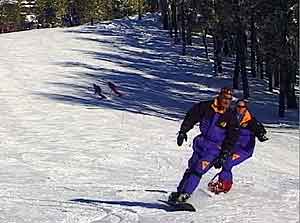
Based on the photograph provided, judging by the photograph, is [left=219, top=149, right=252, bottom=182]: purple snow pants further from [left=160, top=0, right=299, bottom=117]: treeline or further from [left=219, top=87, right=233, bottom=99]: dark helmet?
[left=160, top=0, right=299, bottom=117]: treeline

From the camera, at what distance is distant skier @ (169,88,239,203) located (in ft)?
30.0

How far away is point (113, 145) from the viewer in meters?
17.0

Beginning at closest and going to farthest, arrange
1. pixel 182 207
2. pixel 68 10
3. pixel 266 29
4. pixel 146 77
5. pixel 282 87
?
pixel 182 207
pixel 282 87
pixel 266 29
pixel 146 77
pixel 68 10

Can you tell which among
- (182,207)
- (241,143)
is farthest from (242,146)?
(182,207)

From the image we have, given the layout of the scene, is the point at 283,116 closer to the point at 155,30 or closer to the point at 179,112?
the point at 179,112

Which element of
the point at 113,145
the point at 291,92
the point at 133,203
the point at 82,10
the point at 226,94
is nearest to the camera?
the point at 226,94

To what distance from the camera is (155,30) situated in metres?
66.3

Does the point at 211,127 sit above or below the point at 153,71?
above

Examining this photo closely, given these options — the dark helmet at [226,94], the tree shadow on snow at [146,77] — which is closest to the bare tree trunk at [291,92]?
the tree shadow on snow at [146,77]

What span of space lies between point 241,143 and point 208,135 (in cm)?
87

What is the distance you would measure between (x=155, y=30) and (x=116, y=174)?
A: 54.3m

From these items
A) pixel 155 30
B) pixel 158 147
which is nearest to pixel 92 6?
pixel 155 30

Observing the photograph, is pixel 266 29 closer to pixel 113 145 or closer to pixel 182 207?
pixel 113 145

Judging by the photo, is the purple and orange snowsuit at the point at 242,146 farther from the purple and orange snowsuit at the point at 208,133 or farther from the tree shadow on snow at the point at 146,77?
the tree shadow on snow at the point at 146,77
